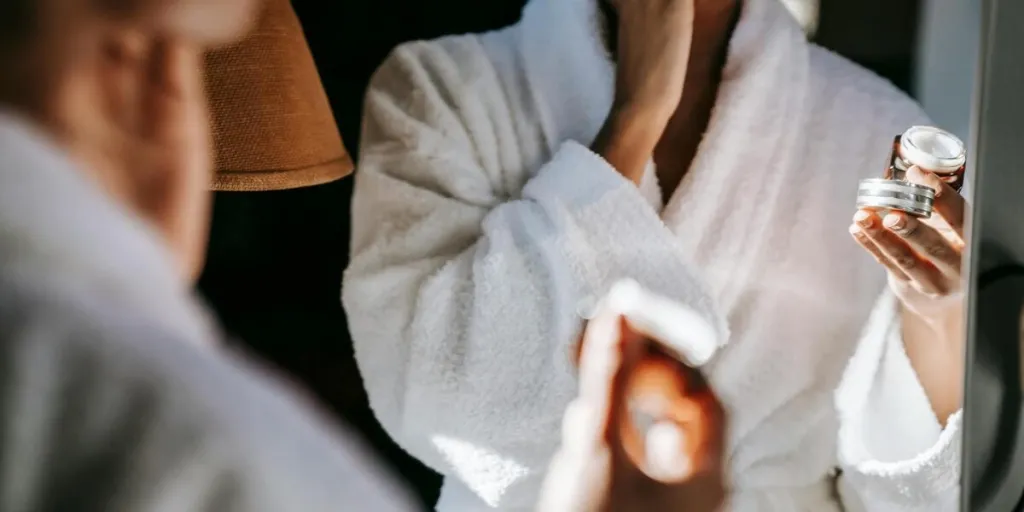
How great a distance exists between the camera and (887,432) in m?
0.78

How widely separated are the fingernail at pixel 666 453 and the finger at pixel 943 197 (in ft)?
0.97

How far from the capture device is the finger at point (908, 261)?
2.46 ft

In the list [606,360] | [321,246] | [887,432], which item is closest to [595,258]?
[606,360]

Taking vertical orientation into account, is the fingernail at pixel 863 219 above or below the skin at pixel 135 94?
below

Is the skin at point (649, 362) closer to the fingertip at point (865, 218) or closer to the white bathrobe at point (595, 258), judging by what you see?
the white bathrobe at point (595, 258)

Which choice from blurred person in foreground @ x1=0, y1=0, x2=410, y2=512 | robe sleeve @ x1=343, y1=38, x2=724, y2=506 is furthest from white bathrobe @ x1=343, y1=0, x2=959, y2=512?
blurred person in foreground @ x1=0, y1=0, x2=410, y2=512

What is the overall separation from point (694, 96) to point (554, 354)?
250 mm

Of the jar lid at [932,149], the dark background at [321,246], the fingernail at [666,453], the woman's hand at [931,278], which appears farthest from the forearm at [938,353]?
the dark background at [321,246]

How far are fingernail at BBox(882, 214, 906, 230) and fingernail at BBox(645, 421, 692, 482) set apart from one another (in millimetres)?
252

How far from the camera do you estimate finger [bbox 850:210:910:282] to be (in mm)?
744

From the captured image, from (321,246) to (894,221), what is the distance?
18.9 inches

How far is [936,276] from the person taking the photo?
30.1 inches

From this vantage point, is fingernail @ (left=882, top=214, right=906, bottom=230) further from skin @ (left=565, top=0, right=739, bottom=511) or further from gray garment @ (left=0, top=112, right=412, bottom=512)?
gray garment @ (left=0, top=112, right=412, bottom=512)

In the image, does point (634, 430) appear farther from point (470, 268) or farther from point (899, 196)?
point (899, 196)
